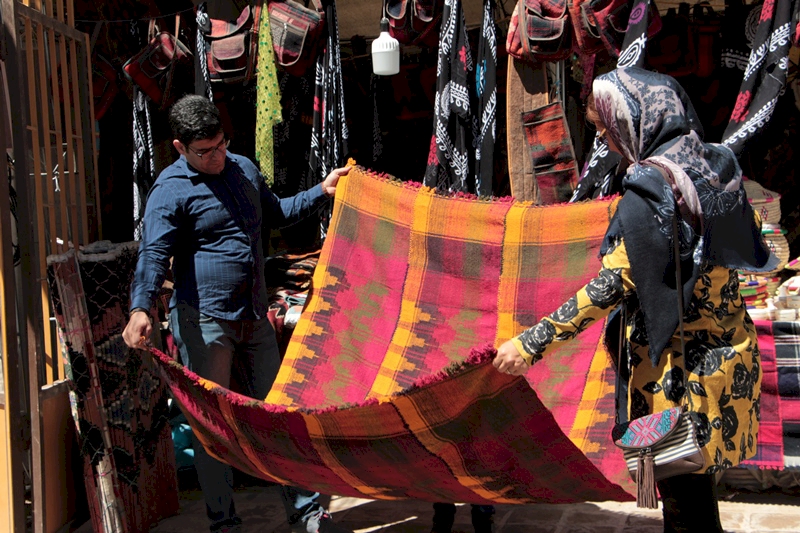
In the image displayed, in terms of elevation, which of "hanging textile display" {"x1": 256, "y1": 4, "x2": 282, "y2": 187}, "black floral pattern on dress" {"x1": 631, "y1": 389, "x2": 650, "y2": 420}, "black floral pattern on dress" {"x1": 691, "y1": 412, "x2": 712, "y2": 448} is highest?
"hanging textile display" {"x1": 256, "y1": 4, "x2": 282, "y2": 187}

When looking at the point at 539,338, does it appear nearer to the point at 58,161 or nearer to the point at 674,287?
the point at 674,287

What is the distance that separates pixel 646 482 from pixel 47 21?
293cm

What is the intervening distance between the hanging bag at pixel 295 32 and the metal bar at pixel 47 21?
907 mm

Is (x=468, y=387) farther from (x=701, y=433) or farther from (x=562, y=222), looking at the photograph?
(x=562, y=222)

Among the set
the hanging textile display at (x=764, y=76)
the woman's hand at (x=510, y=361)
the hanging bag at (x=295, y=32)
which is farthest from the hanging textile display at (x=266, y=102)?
the woman's hand at (x=510, y=361)

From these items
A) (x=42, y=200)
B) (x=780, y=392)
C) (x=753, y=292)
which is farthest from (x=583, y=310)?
(x=42, y=200)

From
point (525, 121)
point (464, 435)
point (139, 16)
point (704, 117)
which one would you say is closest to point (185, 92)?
point (139, 16)

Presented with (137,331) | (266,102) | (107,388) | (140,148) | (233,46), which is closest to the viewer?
(137,331)

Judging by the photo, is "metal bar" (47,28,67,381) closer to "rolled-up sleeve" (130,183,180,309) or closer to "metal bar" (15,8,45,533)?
"metal bar" (15,8,45,533)

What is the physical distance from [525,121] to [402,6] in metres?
0.81

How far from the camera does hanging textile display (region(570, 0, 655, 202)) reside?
3.34 meters

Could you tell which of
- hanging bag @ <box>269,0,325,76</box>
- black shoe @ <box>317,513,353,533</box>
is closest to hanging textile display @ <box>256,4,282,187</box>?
hanging bag @ <box>269,0,325,76</box>

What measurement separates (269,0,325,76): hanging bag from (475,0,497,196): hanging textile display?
804 mm

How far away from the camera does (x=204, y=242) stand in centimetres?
303
